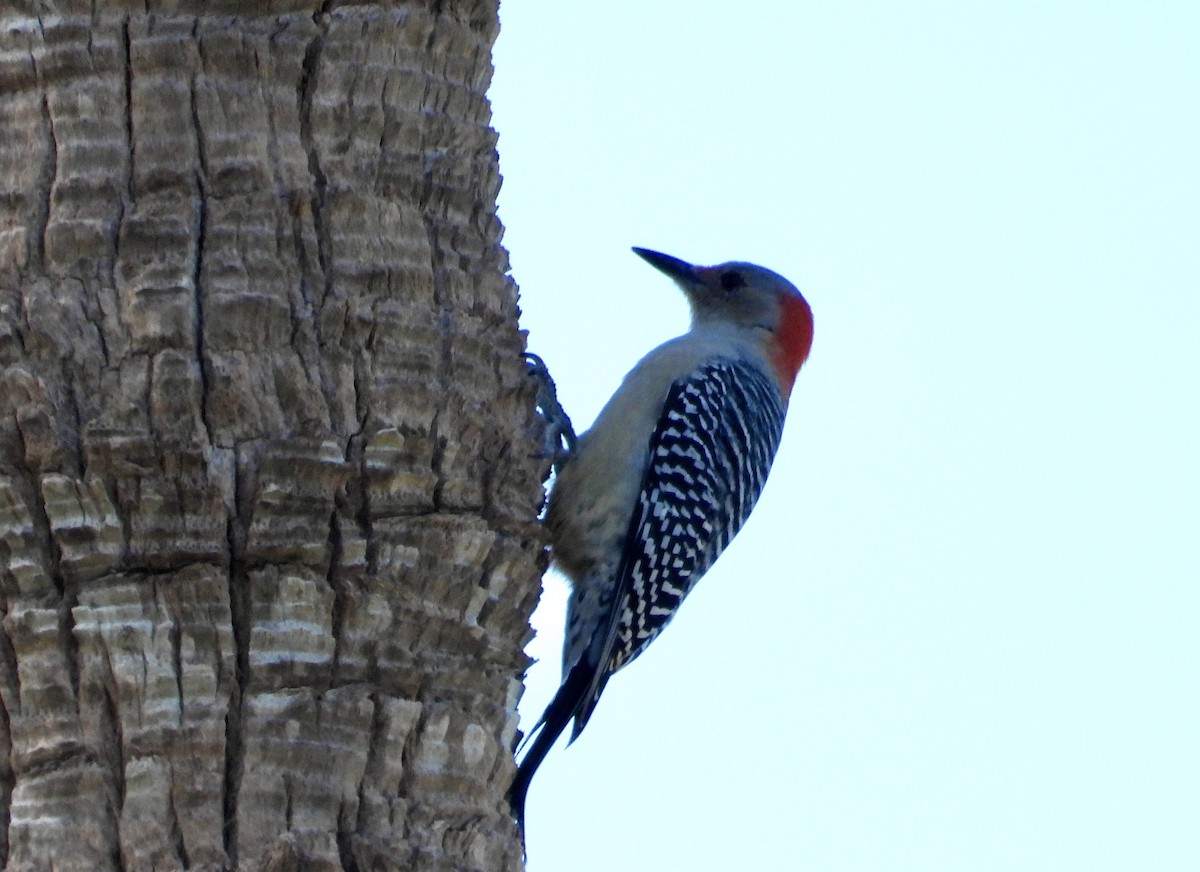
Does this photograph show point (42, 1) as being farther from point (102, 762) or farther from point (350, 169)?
point (102, 762)

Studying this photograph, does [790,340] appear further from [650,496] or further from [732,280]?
[650,496]

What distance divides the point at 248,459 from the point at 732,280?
398cm

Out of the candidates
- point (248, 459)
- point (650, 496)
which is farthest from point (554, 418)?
point (248, 459)

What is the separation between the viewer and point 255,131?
3.67 m

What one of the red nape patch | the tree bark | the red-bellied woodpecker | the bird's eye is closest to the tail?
the red-bellied woodpecker

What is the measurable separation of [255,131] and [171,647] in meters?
1.16

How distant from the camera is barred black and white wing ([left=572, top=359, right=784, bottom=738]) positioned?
540 centimetres

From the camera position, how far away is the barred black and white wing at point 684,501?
5398 millimetres

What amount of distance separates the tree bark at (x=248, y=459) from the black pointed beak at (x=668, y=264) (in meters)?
3.20

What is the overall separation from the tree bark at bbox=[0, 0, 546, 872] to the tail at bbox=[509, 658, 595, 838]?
1.35 feet

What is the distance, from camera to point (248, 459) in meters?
3.36

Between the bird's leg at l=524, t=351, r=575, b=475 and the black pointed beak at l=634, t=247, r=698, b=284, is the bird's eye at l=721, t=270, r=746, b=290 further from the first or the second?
the bird's leg at l=524, t=351, r=575, b=475

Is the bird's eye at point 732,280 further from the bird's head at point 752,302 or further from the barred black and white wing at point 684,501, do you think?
the barred black and white wing at point 684,501

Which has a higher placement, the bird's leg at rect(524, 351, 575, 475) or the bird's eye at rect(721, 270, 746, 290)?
the bird's eye at rect(721, 270, 746, 290)
